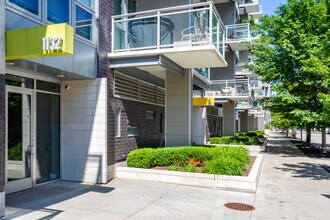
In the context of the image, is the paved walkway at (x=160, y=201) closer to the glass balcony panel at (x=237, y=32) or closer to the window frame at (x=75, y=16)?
the window frame at (x=75, y=16)

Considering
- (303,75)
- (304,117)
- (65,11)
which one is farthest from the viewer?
(303,75)

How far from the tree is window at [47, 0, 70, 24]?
32.9 ft

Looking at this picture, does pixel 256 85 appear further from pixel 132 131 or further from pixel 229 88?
pixel 132 131

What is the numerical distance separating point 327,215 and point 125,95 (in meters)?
7.12

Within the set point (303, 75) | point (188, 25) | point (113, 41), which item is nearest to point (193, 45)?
point (188, 25)

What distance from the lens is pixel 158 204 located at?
714 centimetres

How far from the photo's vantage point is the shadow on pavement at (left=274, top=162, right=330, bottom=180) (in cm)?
1109

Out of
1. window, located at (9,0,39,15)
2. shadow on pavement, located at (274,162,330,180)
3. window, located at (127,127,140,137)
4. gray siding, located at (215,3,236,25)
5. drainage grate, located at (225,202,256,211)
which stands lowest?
shadow on pavement, located at (274,162,330,180)

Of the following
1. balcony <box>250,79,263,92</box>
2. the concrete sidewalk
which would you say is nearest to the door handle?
the concrete sidewalk

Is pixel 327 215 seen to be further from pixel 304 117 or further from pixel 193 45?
pixel 304 117

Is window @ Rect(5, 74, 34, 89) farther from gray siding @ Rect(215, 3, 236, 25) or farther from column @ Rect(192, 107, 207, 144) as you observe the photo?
gray siding @ Rect(215, 3, 236, 25)

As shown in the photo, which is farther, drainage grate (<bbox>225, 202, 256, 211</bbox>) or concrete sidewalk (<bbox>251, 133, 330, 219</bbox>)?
drainage grate (<bbox>225, 202, 256, 211</bbox>)

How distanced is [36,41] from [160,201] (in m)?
4.48

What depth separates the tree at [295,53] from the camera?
1413 cm
